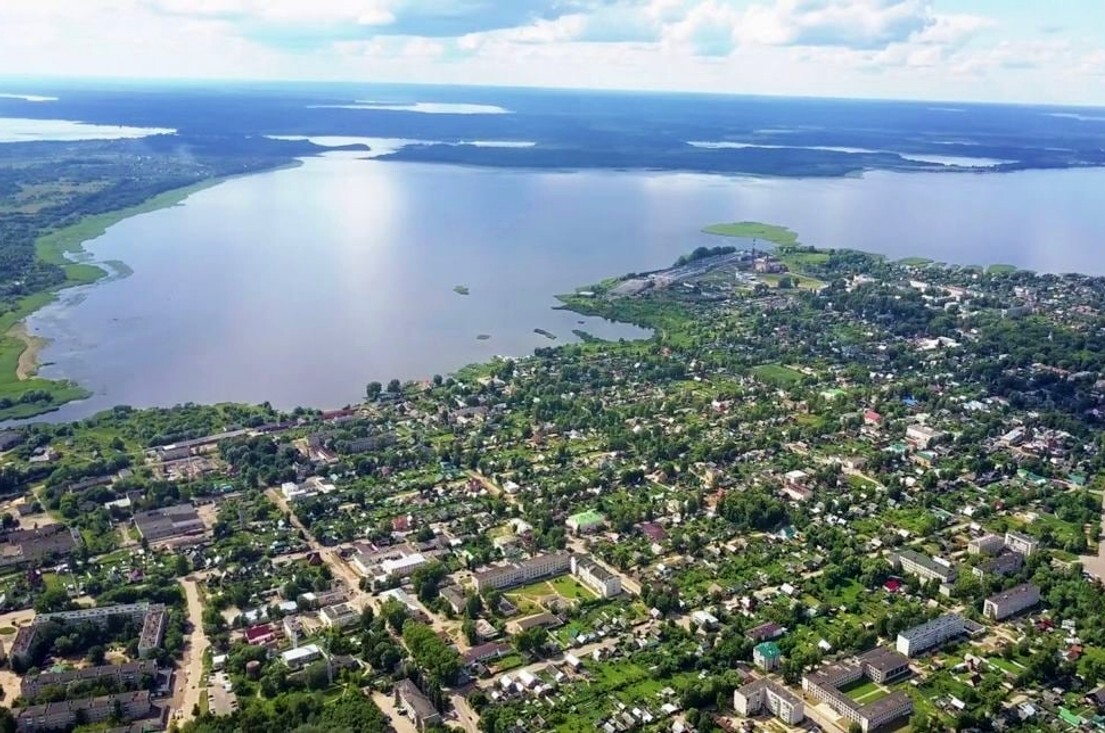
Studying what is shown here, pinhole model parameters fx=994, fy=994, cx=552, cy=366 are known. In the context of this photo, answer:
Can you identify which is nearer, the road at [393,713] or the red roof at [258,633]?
the road at [393,713]

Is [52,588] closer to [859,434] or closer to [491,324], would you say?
[859,434]

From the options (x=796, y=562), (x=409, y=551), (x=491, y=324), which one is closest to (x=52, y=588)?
(x=409, y=551)

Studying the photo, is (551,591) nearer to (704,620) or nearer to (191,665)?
(704,620)

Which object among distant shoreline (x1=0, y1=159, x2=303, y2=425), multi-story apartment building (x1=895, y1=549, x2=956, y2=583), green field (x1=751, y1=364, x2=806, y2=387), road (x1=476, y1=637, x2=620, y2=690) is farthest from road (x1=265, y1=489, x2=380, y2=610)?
green field (x1=751, y1=364, x2=806, y2=387)

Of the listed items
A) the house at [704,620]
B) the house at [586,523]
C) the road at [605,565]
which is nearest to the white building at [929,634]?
the house at [704,620]

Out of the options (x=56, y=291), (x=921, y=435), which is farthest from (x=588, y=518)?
(x=56, y=291)

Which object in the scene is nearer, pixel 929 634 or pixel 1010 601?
pixel 929 634

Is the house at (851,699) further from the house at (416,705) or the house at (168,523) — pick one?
the house at (168,523)
